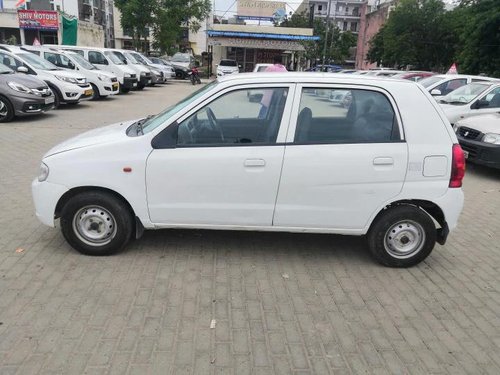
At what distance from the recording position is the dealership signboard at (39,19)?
128 feet

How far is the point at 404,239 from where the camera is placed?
4.14 m

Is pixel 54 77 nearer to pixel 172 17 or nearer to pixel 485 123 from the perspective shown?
pixel 485 123

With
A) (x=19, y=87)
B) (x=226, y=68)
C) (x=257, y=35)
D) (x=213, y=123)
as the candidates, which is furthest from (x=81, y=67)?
(x=257, y=35)

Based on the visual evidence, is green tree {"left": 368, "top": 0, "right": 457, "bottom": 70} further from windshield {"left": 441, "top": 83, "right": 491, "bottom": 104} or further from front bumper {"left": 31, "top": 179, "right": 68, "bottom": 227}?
front bumper {"left": 31, "top": 179, "right": 68, "bottom": 227}

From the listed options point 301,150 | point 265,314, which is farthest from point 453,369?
point 301,150

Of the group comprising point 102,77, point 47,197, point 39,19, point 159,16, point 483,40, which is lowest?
point 47,197

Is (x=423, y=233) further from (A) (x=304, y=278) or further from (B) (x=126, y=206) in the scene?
(B) (x=126, y=206)

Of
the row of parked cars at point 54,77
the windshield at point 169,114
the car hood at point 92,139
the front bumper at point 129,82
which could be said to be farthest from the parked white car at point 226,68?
the windshield at point 169,114

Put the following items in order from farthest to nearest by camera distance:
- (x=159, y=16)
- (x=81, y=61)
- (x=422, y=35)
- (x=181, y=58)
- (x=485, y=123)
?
(x=181, y=58) < (x=159, y=16) < (x=422, y=35) < (x=81, y=61) < (x=485, y=123)

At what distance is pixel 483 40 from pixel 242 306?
24477 mm

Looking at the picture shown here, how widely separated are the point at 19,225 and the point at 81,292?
179 cm

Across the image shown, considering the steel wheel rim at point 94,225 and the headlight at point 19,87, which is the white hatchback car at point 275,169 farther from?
Result: the headlight at point 19,87

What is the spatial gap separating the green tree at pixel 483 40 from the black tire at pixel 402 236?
2162 cm

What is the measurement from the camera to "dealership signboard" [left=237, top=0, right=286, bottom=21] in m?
50.3
